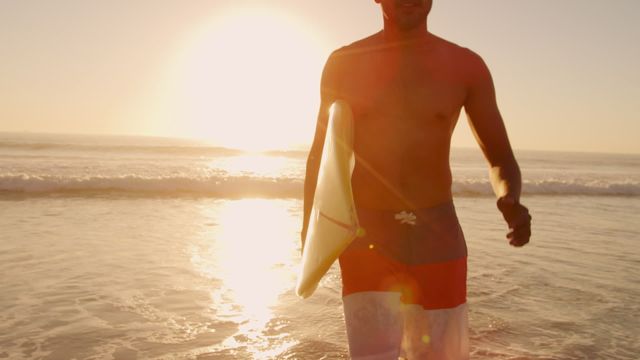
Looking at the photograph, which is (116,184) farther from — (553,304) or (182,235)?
(553,304)

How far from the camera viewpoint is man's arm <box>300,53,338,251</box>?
2336mm

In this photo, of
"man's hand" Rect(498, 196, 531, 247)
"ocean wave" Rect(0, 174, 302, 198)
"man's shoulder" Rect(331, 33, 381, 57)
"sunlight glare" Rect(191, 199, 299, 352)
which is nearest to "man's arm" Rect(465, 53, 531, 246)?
"man's hand" Rect(498, 196, 531, 247)

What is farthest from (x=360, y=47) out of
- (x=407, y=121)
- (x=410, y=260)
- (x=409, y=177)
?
(x=410, y=260)

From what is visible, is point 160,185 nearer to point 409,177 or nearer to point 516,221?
point 409,177

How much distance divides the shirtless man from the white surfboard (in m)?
0.11

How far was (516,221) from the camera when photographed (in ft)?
6.74

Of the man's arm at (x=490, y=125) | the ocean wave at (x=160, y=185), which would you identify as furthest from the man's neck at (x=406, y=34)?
the ocean wave at (x=160, y=185)

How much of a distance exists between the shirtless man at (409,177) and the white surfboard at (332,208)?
0.11 m

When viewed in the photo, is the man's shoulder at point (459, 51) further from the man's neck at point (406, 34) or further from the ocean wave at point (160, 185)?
the ocean wave at point (160, 185)

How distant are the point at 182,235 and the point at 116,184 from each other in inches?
327

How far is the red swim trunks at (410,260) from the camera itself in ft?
7.07

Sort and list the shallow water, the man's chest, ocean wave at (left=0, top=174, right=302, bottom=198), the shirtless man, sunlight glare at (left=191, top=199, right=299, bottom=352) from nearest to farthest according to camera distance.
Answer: the shirtless man < the man's chest < the shallow water < sunlight glare at (left=191, top=199, right=299, bottom=352) < ocean wave at (left=0, top=174, right=302, bottom=198)

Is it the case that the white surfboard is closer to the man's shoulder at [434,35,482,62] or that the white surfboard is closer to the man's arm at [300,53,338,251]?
the man's arm at [300,53,338,251]

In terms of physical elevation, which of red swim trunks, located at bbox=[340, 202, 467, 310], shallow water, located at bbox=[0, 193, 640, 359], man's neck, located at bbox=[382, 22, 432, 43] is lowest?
shallow water, located at bbox=[0, 193, 640, 359]
